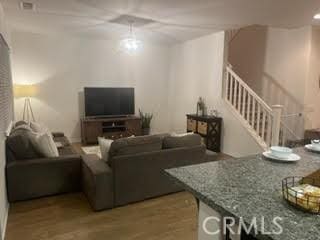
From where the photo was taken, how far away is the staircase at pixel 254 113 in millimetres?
4352

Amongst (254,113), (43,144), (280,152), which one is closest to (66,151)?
(43,144)

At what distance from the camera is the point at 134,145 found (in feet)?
9.80

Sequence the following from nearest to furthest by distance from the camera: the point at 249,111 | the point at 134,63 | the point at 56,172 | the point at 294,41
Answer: the point at 56,172 < the point at 249,111 < the point at 294,41 < the point at 134,63

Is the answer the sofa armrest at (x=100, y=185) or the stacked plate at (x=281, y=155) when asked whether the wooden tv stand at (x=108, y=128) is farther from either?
the stacked plate at (x=281, y=155)

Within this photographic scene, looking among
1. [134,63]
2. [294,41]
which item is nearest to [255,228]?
[294,41]

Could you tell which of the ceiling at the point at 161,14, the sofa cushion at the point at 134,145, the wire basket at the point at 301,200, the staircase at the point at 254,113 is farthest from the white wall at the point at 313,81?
the wire basket at the point at 301,200

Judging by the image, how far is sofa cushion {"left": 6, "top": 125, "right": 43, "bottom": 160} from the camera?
3.11 m

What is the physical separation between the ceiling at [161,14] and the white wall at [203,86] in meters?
0.55

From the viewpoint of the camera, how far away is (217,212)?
109cm

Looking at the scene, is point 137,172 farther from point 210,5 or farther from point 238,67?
point 238,67

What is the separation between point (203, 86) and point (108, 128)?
2.47 metres

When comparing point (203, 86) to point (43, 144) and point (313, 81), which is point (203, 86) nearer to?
point (313, 81)

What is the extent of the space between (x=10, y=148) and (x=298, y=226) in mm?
3187

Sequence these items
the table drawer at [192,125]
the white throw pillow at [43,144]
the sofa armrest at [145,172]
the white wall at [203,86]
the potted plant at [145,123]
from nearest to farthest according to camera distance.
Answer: the sofa armrest at [145,172] → the white throw pillow at [43,144] → the white wall at [203,86] → the table drawer at [192,125] → the potted plant at [145,123]
